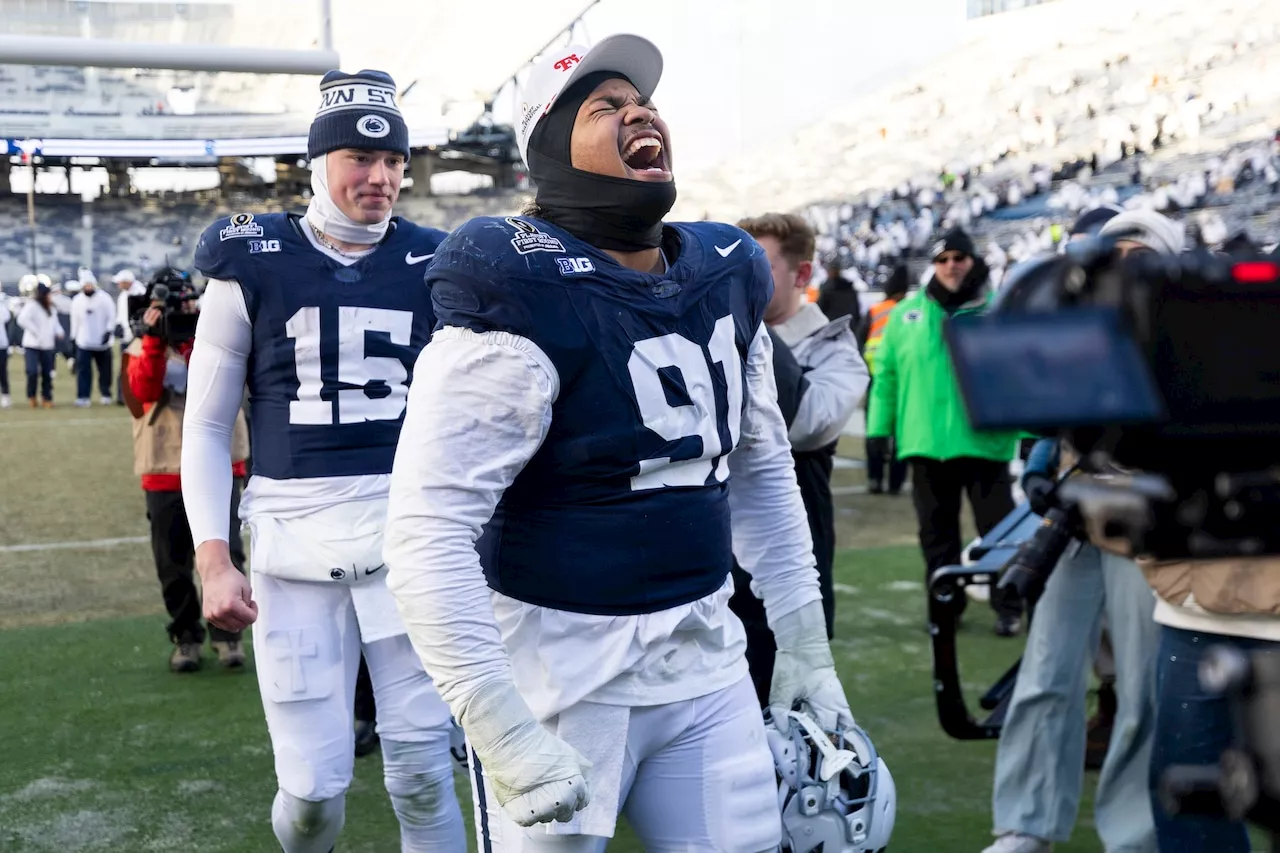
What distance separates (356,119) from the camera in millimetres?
3225

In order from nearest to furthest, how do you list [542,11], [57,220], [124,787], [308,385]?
[308,385]
[124,787]
[542,11]
[57,220]

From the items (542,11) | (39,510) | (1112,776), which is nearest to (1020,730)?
(1112,776)

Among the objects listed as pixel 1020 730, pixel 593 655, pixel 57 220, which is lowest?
pixel 1020 730

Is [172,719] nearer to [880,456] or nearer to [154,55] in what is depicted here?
[154,55]

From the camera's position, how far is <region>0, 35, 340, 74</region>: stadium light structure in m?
8.09

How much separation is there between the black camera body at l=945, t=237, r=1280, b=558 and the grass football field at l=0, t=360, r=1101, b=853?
9.25 feet

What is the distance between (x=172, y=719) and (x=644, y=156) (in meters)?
3.68

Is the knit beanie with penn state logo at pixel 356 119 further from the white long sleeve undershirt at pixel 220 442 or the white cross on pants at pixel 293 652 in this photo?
the white cross on pants at pixel 293 652

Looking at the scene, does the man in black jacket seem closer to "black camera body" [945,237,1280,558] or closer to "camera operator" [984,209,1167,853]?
"camera operator" [984,209,1167,853]

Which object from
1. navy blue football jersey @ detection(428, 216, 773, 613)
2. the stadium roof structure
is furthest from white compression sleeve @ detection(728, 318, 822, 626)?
the stadium roof structure

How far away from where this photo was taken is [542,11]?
87.9 ft

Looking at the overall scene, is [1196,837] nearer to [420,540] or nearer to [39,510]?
[420,540]

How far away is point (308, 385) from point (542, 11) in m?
25.0

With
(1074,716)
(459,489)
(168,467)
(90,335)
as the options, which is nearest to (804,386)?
(1074,716)
